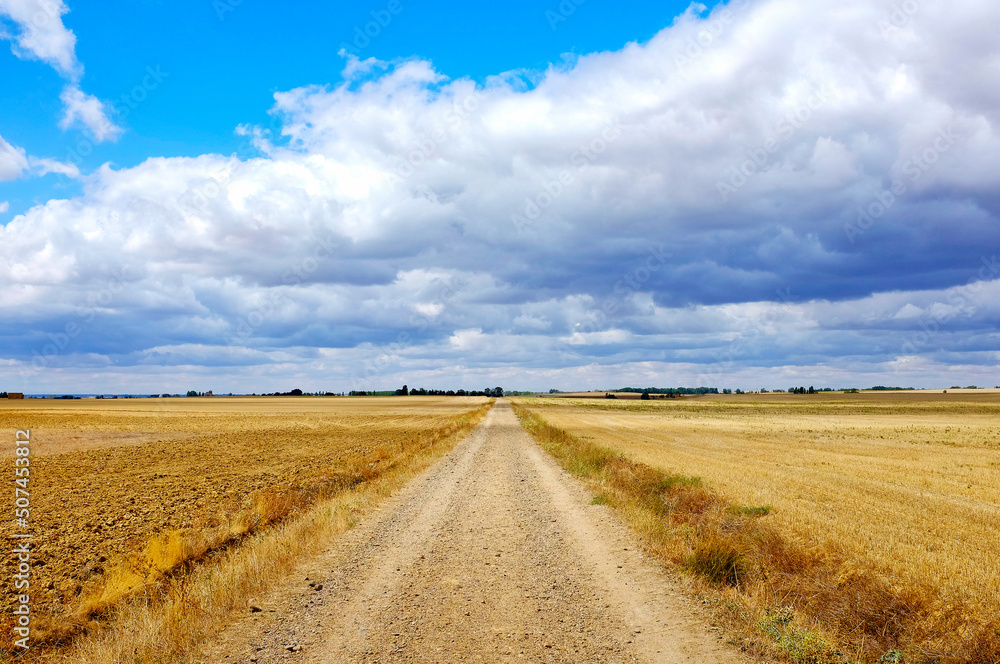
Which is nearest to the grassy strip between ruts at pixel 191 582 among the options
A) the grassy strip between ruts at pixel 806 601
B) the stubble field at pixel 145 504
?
the stubble field at pixel 145 504

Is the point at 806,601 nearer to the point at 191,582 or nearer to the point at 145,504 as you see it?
the point at 191,582

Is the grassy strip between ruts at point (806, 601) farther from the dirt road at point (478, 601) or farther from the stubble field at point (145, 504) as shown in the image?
the stubble field at point (145, 504)

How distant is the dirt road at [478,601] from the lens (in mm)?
7184

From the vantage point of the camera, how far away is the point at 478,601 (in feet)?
29.5

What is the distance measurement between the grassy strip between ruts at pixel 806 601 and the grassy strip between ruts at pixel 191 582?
7101 millimetres

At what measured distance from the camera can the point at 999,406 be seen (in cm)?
10781

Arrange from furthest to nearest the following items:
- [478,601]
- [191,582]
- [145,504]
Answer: [145,504]
[191,582]
[478,601]

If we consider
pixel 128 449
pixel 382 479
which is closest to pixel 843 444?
pixel 382 479

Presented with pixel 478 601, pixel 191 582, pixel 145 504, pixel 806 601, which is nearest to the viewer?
pixel 806 601

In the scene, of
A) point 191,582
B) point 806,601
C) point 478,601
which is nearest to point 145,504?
point 191,582

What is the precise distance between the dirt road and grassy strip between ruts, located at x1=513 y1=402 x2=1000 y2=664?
0.61 metres

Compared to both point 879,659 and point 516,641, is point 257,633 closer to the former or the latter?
point 516,641

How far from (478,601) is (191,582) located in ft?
17.8

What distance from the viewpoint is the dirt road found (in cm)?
718
